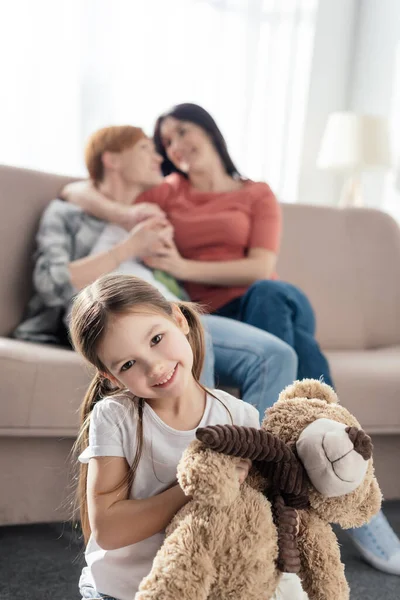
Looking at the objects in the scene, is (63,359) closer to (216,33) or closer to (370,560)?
(370,560)

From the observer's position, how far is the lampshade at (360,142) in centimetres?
358

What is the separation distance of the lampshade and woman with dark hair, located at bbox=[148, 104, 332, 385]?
1676 millimetres

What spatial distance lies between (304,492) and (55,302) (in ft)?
3.38

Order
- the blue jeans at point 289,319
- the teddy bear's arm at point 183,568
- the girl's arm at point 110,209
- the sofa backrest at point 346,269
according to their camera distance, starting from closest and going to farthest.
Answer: the teddy bear's arm at point 183,568 < the blue jeans at point 289,319 < the girl's arm at point 110,209 < the sofa backrest at point 346,269

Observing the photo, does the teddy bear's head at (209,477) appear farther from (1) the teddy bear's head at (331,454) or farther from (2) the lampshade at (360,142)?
(2) the lampshade at (360,142)

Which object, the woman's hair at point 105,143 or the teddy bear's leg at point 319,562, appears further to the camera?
the woman's hair at point 105,143

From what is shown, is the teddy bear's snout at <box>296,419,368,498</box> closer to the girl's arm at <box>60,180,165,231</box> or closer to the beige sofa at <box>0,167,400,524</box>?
the beige sofa at <box>0,167,400,524</box>

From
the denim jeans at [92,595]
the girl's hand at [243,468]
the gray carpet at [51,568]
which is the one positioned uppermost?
the girl's hand at [243,468]

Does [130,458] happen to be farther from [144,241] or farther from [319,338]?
[319,338]

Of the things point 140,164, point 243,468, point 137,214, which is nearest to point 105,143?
point 140,164

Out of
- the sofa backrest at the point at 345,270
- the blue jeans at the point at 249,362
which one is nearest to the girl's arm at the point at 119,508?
the blue jeans at the point at 249,362

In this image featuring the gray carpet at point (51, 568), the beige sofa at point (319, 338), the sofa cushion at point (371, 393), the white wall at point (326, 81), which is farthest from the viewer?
the white wall at point (326, 81)

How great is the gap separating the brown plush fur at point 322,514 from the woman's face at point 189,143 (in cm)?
123

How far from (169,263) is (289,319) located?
0.34 m
